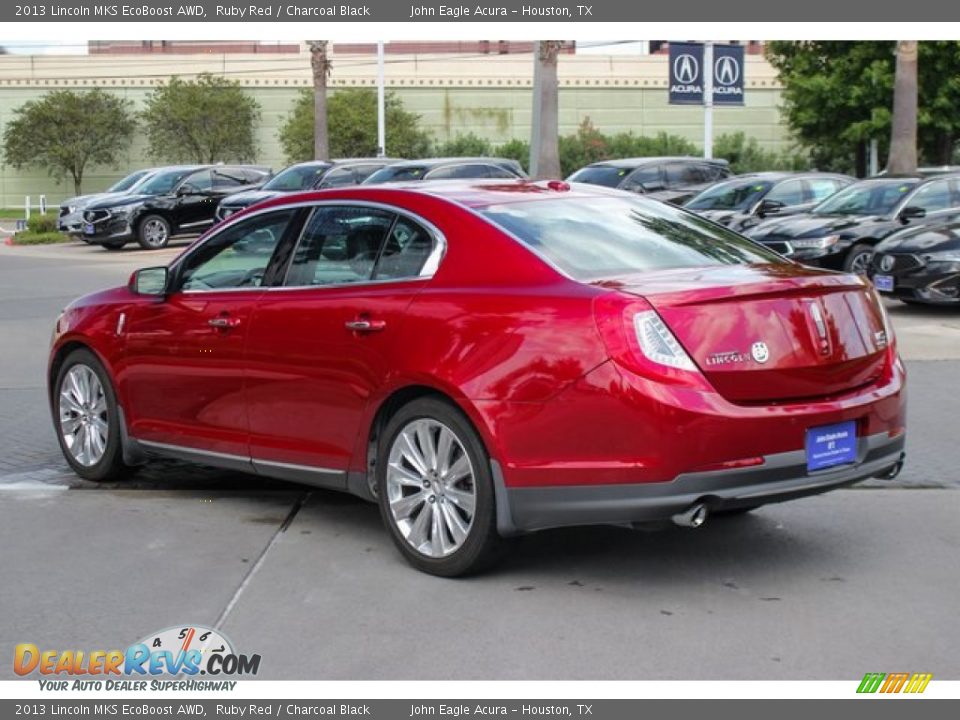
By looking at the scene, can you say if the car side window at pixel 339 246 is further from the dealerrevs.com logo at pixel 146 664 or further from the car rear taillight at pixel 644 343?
the dealerrevs.com logo at pixel 146 664

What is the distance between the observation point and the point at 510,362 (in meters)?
5.71

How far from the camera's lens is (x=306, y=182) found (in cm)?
2791

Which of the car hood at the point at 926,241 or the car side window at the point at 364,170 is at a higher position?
the car side window at the point at 364,170

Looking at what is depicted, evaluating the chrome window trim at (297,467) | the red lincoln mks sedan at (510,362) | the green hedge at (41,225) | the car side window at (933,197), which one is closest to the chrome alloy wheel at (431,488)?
the red lincoln mks sedan at (510,362)

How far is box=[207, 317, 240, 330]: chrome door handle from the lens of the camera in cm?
702

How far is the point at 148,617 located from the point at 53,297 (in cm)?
1478

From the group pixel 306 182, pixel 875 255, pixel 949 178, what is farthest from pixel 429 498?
pixel 306 182

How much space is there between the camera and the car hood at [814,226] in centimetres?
1789

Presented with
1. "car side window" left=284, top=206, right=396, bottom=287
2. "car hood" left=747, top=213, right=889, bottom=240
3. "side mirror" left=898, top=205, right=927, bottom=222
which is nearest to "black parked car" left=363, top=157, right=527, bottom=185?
"car hood" left=747, top=213, right=889, bottom=240

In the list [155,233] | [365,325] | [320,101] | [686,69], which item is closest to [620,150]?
[320,101]

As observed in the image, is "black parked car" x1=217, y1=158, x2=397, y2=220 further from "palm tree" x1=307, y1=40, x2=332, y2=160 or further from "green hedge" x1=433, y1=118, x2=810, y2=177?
"green hedge" x1=433, y1=118, x2=810, y2=177

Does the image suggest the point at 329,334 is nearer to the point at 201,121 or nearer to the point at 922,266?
the point at 922,266

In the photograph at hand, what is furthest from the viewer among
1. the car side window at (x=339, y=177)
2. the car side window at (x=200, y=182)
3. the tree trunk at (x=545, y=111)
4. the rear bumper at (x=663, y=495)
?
the tree trunk at (x=545, y=111)

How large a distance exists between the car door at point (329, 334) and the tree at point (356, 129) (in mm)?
46987
